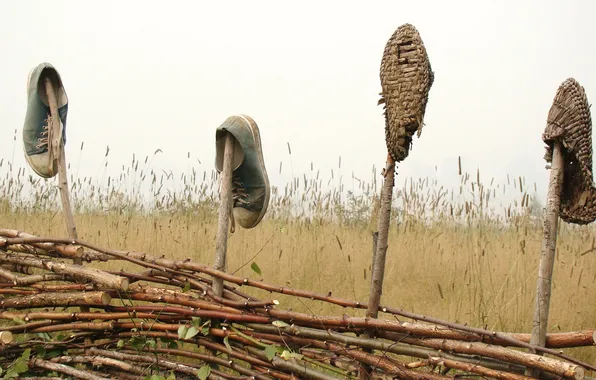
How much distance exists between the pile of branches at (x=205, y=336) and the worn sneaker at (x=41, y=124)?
1.30 ft

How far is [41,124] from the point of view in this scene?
122 inches

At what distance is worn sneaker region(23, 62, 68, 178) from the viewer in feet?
10.00

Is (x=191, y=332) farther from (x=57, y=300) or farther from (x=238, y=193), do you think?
(x=57, y=300)

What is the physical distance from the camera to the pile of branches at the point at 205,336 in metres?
2.08

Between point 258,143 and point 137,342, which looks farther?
point 137,342

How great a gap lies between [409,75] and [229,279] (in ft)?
3.47

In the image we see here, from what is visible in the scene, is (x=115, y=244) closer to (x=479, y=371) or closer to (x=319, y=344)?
(x=319, y=344)

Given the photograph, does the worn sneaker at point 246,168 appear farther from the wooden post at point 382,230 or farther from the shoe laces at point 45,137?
the shoe laces at point 45,137

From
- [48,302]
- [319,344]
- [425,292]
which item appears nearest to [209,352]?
[319,344]

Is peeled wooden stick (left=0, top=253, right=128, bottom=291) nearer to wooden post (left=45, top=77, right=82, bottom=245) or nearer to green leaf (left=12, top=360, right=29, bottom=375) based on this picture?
wooden post (left=45, top=77, right=82, bottom=245)

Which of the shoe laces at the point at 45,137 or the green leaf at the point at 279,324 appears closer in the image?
the green leaf at the point at 279,324

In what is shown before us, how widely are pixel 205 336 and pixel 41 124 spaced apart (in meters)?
1.42

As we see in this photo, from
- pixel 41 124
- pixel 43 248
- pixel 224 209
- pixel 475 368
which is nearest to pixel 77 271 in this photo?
pixel 43 248

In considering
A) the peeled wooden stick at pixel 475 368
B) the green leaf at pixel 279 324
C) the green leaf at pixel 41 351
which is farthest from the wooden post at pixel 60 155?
the peeled wooden stick at pixel 475 368
